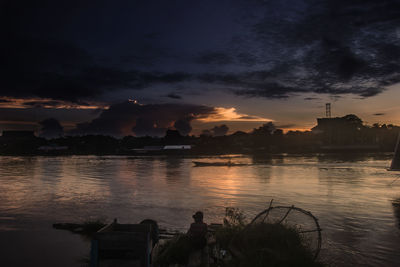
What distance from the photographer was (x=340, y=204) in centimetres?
2253

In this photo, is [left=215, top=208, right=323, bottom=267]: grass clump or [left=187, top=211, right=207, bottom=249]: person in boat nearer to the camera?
[left=215, top=208, right=323, bottom=267]: grass clump

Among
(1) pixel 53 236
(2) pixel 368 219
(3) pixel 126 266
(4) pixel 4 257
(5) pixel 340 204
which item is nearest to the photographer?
(3) pixel 126 266

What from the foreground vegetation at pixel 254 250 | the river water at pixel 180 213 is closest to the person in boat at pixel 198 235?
the foreground vegetation at pixel 254 250

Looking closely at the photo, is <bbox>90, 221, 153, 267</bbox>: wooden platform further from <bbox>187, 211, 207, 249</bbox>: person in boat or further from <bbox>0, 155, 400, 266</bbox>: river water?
<bbox>0, 155, 400, 266</bbox>: river water

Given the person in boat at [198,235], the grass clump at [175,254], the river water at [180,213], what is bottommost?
the river water at [180,213]

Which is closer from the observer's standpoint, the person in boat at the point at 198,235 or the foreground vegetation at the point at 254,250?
the foreground vegetation at the point at 254,250

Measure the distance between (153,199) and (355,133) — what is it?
142 m

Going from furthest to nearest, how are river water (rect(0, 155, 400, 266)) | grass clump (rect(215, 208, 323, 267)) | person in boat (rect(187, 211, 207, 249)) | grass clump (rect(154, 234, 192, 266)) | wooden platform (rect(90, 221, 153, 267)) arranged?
1. river water (rect(0, 155, 400, 266))
2. person in boat (rect(187, 211, 207, 249))
3. grass clump (rect(154, 234, 192, 266))
4. grass clump (rect(215, 208, 323, 267))
5. wooden platform (rect(90, 221, 153, 267))

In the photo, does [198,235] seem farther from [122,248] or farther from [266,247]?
[122,248]

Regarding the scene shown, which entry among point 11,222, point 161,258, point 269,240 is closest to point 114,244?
point 161,258

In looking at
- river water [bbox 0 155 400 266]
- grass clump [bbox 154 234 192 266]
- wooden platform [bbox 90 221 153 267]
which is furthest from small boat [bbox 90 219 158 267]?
river water [bbox 0 155 400 266]

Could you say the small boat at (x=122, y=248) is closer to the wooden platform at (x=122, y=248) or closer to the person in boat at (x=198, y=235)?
the wooden platform at (x=122, y=248)

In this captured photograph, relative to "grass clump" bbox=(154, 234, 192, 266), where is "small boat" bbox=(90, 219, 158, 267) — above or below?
above

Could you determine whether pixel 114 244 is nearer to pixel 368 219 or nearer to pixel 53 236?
pixel 53 236
